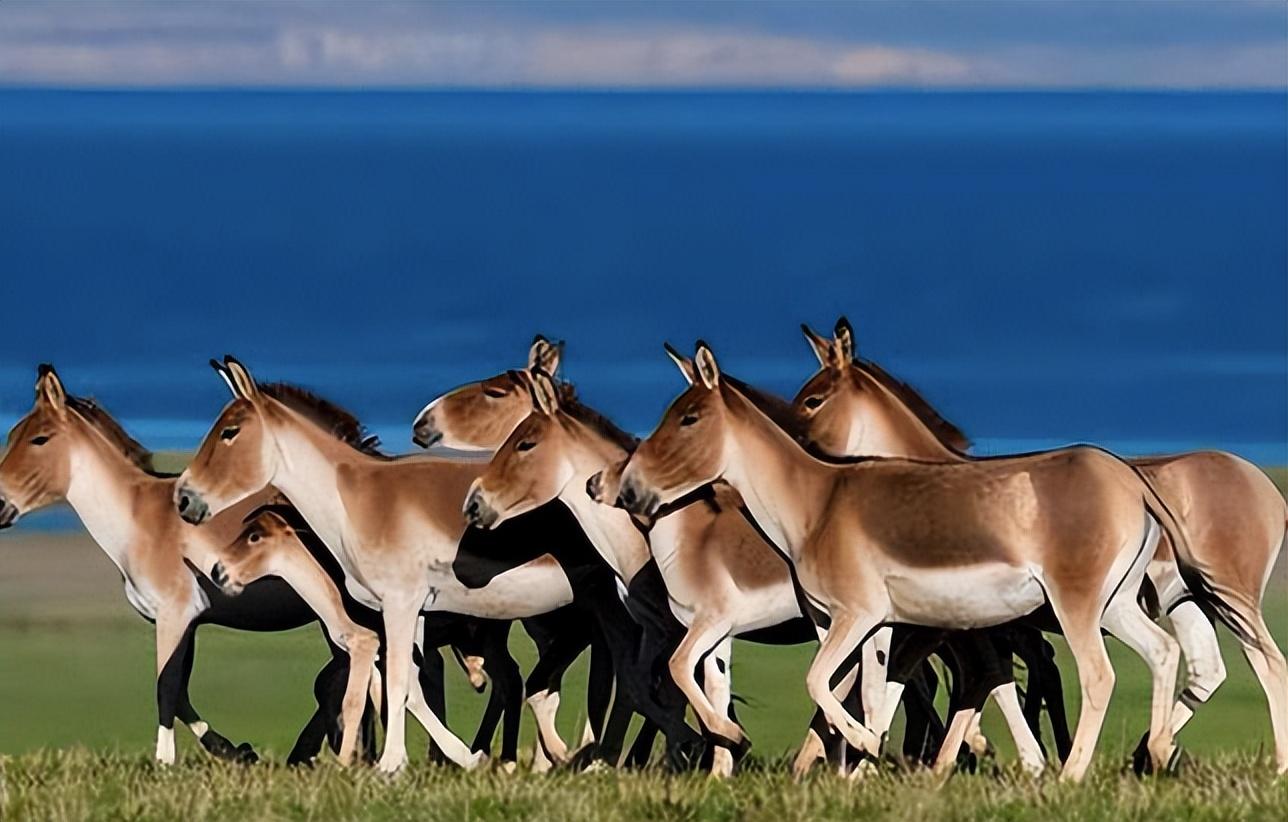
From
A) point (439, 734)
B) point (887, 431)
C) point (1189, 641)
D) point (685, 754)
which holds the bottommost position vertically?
point (685, 754)

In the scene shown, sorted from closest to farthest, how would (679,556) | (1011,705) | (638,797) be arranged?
(638,797)
(679,556)
(1011,705)

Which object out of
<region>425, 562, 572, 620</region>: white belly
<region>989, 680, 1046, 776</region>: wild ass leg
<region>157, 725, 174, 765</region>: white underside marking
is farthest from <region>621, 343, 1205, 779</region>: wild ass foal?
<region>157, 725, 174, 765</region>: white underside marking

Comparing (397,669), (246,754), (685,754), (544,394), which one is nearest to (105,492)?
(246,754)

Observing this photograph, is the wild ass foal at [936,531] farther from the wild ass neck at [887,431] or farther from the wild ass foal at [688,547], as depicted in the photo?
the wild ass neck at [887,431]

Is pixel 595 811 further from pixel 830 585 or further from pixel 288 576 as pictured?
pixel 288 576

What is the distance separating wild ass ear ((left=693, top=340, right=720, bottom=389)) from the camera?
15680 millimetres

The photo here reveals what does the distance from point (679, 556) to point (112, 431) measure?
3904mm

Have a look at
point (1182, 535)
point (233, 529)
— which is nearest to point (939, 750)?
point (1182, 535)

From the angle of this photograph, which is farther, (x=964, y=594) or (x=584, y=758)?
(x=584, y=758)

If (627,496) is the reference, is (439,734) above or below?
below

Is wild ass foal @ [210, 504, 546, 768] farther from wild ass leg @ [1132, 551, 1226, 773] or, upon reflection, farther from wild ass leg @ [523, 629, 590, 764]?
wild ass leg @ [1132, 551, 1226, 773]

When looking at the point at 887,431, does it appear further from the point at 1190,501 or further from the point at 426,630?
the point at 426,630

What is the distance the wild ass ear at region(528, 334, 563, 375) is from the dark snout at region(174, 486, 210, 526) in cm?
244

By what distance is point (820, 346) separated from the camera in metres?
17.3
